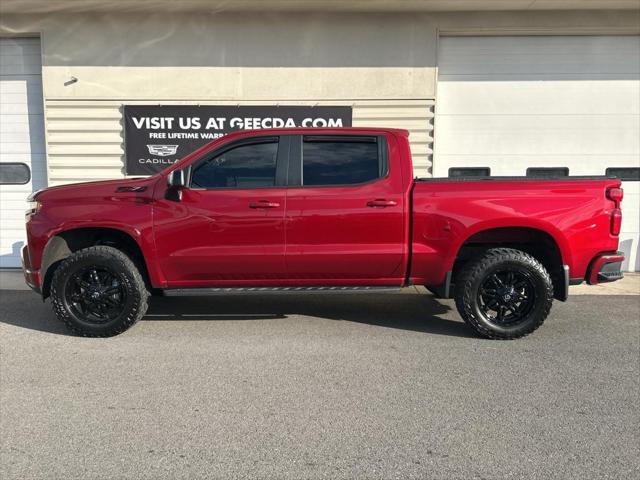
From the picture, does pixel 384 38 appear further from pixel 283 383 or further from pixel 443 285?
pixel 283 383

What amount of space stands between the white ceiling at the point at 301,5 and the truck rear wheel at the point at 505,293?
453cm

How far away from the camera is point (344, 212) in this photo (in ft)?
14.7

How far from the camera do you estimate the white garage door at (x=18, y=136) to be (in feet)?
26.1

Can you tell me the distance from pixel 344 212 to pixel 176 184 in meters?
1.56

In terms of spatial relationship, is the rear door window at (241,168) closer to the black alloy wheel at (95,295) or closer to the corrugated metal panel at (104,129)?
the black alloy wheel at (95,295)

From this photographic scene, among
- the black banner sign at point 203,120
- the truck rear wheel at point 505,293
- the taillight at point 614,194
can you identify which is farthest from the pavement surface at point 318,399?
the black banner sign at point 203,120

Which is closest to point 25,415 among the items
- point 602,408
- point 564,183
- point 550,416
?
point 550,416

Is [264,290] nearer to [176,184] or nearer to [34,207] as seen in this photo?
[176,184]

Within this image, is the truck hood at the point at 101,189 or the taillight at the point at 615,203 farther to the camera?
the truck hood at the point at 101,189

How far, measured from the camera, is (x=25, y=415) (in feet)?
10.2

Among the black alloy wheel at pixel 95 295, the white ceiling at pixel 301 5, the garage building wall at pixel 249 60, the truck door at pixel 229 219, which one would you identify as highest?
the white ceiling at pixel 301 5

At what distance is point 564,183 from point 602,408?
81.4 inches

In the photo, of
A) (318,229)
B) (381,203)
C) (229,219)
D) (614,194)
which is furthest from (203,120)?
(614,194)

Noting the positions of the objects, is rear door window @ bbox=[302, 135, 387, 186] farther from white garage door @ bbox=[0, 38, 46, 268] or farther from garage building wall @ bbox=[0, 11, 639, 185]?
white garage door @ bbox=[0, 38, 46, 268]
